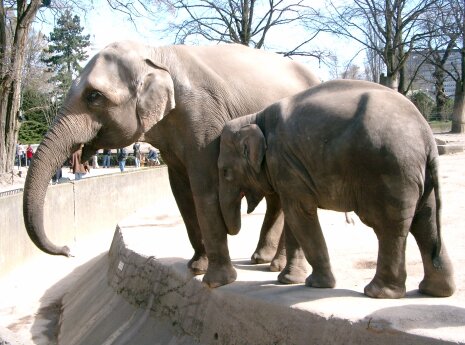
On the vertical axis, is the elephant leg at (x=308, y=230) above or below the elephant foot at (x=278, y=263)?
above

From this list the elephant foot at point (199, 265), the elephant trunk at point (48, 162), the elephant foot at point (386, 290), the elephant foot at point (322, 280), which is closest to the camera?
the elephant foot at point (386, 290)

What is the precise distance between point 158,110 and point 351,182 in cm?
173

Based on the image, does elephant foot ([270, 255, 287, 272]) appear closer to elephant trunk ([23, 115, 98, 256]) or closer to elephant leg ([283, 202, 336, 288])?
elephant leg ([283, 202, 336, 288])

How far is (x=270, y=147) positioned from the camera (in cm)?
460

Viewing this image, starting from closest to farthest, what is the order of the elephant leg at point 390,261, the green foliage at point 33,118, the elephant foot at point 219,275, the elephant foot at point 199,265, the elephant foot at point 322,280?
the elephant leg at point 390,261 → the elephant foot at point 322,280 → the elephant foot at point 219,275 → the elephant foot at point 199,265 → the green foliage at point 33,118

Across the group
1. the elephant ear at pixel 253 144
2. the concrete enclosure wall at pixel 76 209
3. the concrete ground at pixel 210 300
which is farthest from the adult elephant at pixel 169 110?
the concrete enclosure wall at pixel 76 209

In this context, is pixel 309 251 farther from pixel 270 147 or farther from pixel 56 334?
pixel 56 334

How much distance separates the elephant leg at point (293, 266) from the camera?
506cm

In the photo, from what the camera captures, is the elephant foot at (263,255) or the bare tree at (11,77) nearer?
the elephant foot at (263,255)

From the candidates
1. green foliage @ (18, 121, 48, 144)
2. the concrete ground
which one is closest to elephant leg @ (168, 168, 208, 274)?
the concrete ground

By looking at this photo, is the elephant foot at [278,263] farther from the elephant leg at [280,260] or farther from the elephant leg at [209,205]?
the elephant leg at [209,205]

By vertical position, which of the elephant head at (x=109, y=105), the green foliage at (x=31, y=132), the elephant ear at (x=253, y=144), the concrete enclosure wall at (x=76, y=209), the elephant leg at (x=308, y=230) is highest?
the green foliage at (x=31, y=132)

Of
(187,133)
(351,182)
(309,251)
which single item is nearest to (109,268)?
(187,133)

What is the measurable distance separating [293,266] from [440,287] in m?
1.21
